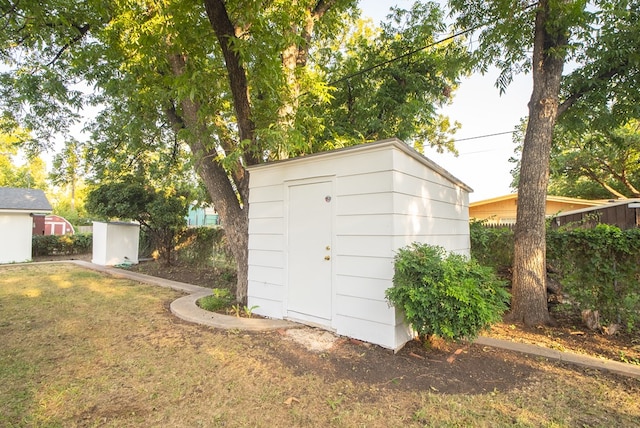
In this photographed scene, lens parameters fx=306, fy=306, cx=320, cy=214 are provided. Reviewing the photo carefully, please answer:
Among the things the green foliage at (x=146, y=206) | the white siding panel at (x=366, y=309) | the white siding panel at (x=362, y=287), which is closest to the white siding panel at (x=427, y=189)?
the white siding panel at (x=362, y=287)

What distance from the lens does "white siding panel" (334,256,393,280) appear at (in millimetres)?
3400

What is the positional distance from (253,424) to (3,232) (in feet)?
50.0

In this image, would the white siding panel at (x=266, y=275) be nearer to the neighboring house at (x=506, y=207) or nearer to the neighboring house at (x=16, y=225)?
the neighboring house at (x=506, y=207)

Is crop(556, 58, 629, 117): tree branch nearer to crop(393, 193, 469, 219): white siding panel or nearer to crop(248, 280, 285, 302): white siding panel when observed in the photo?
crop(393, 193, 469, 219): white siding panel

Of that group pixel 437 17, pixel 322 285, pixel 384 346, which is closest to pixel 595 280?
pixel 384 346

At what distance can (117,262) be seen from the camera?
36.4 ft

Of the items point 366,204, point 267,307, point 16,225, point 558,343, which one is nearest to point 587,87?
point 558,343

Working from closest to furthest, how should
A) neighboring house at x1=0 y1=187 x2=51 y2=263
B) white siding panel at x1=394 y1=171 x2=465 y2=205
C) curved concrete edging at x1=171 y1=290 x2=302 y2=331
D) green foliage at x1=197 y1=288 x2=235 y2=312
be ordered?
white siding panel at x1=394 y1=171 x2=465 y2=205 → curved concrete edging at x1=171 y1=290 x2=302 y2=331 → green foliage at x1=197 y1=288 x2=235 y2=312 → neighboring house at x1=0 y1=187 x2=51 y2=263

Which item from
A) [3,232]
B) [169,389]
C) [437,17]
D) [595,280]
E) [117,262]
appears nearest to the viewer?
[169,389]

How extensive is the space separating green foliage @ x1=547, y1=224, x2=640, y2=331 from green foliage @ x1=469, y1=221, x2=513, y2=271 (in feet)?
2.95

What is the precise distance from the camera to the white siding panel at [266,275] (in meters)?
4.47

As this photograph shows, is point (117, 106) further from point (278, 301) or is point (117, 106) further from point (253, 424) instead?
point (253, 424)

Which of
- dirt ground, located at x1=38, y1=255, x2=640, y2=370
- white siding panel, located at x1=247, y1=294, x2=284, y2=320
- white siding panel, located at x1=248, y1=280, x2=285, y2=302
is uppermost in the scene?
white siding panel, located at x1=248, y1=280, x2=285, y2=302

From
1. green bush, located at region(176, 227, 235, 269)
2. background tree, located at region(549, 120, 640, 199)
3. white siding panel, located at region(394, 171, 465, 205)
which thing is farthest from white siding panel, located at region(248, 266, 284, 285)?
background tree, located at region(549, 120, 640, 199)
